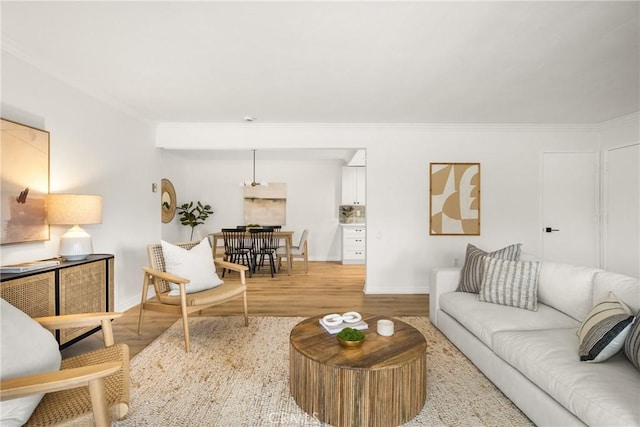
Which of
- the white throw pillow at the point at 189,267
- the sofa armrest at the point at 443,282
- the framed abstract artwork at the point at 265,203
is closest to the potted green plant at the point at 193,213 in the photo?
the framed abstract artwork at the point at 265,203

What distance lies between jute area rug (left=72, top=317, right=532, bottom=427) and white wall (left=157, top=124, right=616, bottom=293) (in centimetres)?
169

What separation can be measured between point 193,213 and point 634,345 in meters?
7.09

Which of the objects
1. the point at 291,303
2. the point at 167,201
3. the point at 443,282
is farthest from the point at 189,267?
the point at 167,201

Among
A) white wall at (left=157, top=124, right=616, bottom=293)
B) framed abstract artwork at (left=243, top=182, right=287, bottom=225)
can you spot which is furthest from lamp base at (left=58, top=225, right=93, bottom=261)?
framed abstract artwork at (left=243, top=182, right=287, bottom=225)

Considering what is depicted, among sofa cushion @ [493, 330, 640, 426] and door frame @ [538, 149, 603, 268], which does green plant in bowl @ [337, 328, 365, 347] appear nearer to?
sofa cushion @ [493, 330, 640, 426]

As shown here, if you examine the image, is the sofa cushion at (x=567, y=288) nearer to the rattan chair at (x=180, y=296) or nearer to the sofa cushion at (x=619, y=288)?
the sofa cushion at (x=619, y=288)

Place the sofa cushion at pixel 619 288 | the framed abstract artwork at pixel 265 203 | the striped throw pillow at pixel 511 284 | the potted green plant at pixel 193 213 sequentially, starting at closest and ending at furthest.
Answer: the sofa cushion at pixel 619 288
the striped throw pillow at pixel 511 284
the potted green plant at pixel 193 213
the framed abstract artwork at pixel 265 203

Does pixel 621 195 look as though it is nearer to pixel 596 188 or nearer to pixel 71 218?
pixel 596 188

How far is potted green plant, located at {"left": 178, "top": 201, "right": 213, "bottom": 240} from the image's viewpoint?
264 inches

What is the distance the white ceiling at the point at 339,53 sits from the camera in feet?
6.57

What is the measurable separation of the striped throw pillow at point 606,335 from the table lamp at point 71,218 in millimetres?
A: 3422

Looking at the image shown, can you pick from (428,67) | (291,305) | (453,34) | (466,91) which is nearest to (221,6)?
(453,34)

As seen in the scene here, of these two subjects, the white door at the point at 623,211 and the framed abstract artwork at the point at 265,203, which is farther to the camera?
the framed abstract artwork at the point at 265,203

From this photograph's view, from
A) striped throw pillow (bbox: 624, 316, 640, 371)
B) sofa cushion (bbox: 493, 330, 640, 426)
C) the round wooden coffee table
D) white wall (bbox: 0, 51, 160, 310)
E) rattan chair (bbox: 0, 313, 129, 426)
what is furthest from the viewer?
white wall (bbox: 0, 51, 160, 310)
